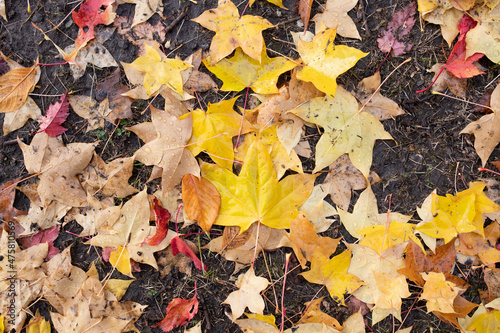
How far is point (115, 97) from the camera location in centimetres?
192

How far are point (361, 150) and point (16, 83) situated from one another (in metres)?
2.10

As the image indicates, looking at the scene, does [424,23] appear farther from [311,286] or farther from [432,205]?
[311,286]

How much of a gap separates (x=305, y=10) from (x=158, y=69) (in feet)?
3.06

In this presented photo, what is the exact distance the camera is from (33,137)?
1938mm

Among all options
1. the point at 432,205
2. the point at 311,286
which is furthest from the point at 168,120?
the point at 432,205

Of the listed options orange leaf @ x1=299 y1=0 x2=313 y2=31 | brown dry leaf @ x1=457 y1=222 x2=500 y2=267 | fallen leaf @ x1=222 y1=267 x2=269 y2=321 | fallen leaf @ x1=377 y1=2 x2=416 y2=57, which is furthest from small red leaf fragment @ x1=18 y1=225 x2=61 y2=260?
brown dry leaf @ x1=457 y1=222 x2=500 y2=267

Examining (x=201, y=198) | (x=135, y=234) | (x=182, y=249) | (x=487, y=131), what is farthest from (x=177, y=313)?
(x=487, y=131)

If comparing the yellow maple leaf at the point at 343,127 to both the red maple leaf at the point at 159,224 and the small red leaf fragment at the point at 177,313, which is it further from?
the small red leaf fragment at the point at 177,313

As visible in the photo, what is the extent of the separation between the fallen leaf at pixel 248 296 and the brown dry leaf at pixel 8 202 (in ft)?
4.54

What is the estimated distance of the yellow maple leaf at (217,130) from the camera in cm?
178

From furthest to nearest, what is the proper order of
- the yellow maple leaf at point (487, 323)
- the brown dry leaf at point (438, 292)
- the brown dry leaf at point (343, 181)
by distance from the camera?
the brown dry leaf at point (343, 181)
the yellow maple leaf at point (487, 323)
the brown dry leaf at point (438, 292)

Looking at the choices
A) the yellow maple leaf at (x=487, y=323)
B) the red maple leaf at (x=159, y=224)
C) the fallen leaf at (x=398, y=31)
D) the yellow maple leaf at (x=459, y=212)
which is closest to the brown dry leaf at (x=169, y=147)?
the red maple leaf at (x=159, y=224)

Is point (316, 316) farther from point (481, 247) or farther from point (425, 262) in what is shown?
point (481, 247)

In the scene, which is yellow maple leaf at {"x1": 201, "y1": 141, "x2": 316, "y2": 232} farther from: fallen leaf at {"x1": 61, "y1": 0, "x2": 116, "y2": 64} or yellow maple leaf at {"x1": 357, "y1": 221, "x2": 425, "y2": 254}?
fallen leaf at {"x1": 61, "y1": 0, "x2": 116, "y2": 64}
